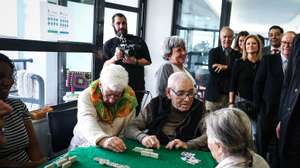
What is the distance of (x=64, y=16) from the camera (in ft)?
9.96

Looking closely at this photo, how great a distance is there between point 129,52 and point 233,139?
7.31 feet

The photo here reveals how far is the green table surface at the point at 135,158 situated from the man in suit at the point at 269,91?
48.1 inches

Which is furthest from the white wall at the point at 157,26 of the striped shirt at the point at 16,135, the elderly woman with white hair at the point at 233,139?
the elderly woman with white hair at the point at 233,139

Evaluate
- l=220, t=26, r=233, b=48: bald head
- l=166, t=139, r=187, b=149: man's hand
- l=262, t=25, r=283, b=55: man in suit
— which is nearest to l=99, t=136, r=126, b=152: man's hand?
l=166, t=139, r=187, b=149: man's hand

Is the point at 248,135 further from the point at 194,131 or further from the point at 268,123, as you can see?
the point at 268,123

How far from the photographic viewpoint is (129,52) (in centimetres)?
321

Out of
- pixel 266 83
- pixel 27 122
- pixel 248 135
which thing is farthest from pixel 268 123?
pixel 27 122

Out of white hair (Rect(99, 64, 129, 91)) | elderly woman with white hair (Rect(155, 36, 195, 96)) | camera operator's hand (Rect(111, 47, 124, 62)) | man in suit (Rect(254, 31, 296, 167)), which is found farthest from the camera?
camera operator's hand (Rect(111, 47, 124, 62))

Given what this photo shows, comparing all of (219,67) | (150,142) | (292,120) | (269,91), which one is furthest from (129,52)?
(292,120)

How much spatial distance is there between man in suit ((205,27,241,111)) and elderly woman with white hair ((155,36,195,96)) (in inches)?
32.6

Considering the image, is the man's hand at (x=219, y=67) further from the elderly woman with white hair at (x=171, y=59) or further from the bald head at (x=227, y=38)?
the elderly woman with white hair at (x=171, y=59)

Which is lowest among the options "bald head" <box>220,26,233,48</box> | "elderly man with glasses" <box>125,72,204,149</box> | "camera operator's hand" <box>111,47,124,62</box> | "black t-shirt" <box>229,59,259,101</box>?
"elderly man with glasses" <box>125,72,204,149</box>

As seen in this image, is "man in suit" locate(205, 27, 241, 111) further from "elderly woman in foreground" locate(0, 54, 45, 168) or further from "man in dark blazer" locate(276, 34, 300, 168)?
"elderly woman in foreground" locate(0, 54, 45, 168)

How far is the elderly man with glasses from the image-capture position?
1.93 meters
